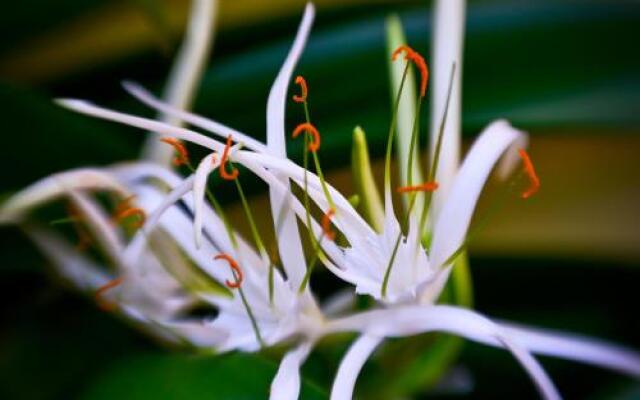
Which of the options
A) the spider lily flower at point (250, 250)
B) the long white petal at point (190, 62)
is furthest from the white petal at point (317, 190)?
the long white petal at point (190, 62)

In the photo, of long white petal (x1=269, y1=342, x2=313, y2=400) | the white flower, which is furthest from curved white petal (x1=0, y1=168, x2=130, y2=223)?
long white petal (x1=269, y1=342, x2=313, y2=400)

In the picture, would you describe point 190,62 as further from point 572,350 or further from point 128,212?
point 572,350

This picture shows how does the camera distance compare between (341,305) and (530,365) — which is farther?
(341,305)

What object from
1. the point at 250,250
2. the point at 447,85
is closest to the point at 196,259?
the point at 250,250

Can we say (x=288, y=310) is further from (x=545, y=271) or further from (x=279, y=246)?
(x=545, y=271)

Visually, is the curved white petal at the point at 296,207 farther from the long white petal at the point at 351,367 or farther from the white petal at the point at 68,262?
the white petal at the point at 68,262

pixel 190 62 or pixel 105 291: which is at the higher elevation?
pixel 190 62

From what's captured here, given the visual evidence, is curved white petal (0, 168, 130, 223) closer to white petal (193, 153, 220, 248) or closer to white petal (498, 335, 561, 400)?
white petal (193, 153, 220, 248)
